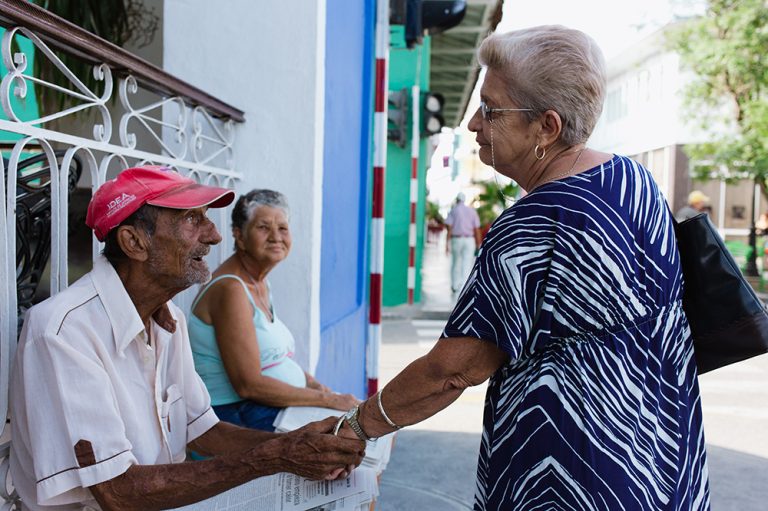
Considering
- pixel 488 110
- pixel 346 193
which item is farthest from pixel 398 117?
pixel 488 110

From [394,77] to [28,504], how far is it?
10.1 metres

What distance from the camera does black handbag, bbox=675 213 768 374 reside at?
5.54 feet

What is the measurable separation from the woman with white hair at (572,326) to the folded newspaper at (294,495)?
0.41 m

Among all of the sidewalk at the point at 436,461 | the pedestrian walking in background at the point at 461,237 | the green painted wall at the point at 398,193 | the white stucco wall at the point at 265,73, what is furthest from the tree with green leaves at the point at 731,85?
the white stucco wall at the point at 265,73

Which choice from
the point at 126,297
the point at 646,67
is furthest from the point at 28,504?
the point at 646,67

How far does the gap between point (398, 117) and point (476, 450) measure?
264 inches

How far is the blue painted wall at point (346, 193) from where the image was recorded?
12.6 feet

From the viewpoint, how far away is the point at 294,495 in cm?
190

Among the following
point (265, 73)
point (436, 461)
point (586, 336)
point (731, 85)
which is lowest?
point (436, 461)

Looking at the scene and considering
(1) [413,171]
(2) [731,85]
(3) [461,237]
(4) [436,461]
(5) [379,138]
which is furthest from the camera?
(2) [731,85]

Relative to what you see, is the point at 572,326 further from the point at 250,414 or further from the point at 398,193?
the point at 398,193

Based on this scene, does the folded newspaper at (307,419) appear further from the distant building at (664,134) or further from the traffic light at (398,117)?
the distant building at (664,134)

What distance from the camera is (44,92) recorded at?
3596 millimetres

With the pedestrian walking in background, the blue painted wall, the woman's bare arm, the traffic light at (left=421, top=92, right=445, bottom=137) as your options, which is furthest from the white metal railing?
the pedestrian walking in background
